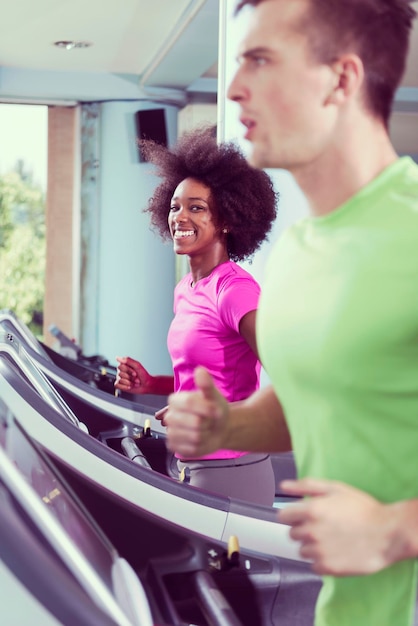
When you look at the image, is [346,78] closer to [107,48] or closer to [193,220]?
[193,220]

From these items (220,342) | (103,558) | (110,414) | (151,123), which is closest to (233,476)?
(220,342)

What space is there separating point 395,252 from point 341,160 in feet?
0.39

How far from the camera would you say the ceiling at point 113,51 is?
15.9ft

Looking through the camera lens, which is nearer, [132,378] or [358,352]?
[358,352]

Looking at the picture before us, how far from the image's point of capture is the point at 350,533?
725 millimetres

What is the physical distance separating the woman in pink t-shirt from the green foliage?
512cm

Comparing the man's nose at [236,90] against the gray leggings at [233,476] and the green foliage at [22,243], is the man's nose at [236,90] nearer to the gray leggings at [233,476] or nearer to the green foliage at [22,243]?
the gray leggings at [233,476]

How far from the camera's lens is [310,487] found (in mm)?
742

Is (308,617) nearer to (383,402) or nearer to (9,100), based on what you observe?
(383,402)

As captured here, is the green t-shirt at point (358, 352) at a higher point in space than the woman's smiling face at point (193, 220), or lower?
lower

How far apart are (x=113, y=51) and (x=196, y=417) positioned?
216 inches

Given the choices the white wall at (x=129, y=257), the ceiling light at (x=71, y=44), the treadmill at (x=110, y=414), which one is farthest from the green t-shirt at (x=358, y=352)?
the white wall at (x=129, y=257)

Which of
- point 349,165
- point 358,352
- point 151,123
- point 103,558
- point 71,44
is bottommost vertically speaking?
point 103,558

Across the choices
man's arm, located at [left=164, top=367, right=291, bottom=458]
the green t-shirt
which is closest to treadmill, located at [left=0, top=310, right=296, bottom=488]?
man's arm, located at [left=164, top=367, right=291, bottom=458]
